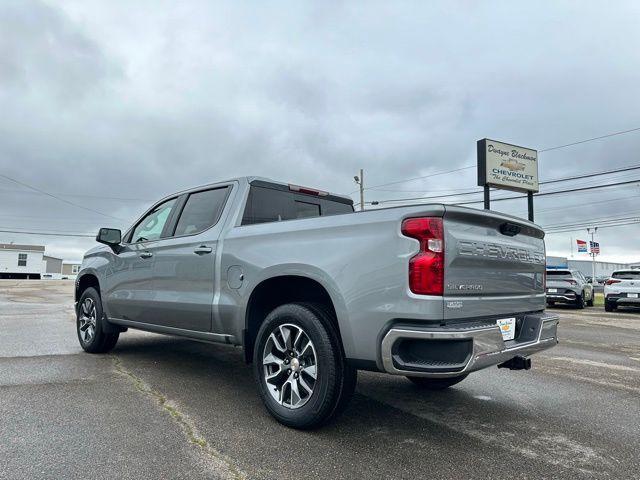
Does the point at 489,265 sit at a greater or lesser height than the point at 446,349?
greater

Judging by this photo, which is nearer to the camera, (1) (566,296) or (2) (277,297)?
(2) (277,297)

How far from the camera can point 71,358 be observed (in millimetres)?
5938

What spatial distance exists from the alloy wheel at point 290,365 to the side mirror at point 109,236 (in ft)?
9.97

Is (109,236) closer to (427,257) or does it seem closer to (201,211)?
(201,211)

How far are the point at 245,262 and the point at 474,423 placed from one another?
223 centimetres

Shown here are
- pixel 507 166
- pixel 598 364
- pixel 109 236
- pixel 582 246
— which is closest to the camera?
pixel 109 236

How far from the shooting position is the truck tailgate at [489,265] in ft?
10.2

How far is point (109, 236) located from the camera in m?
5.79

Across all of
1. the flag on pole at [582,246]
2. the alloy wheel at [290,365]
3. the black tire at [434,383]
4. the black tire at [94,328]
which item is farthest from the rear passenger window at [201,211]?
the flag on pole at [582,246]

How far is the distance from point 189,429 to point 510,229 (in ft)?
9.19

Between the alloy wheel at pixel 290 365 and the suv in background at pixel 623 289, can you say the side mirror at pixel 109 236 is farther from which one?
the suv in background at pixel 623 289

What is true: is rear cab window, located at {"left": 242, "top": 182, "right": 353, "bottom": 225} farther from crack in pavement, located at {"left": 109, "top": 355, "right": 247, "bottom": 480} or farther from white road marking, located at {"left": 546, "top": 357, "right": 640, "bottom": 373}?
white road marking, located at {"left": 546, "top": 357, "right": 640, "bottom": 373}

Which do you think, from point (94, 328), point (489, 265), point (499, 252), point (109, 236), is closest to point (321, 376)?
point (489, 265)

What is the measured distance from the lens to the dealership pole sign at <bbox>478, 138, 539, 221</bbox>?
74.9 feet
